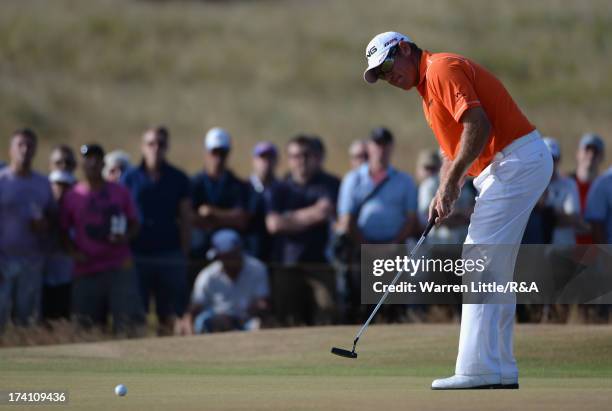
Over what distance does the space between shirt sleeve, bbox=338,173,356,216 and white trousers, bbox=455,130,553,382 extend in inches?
223

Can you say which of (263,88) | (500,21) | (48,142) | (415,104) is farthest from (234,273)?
(500,21)

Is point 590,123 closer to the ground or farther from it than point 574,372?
farther from it

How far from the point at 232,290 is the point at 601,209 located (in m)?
3.97

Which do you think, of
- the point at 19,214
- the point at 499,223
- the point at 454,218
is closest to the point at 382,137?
the point at 454,218

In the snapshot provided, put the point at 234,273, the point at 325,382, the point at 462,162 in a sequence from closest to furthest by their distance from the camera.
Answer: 1. the point at 462,162
2. the point at 325,382
3. the point at 234,273

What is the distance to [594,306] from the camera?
1356 centimetres

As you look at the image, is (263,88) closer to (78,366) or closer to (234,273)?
(234,273)

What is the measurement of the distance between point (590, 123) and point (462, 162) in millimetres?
33658

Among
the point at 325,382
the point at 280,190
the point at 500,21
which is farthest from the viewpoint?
the point at 500,21

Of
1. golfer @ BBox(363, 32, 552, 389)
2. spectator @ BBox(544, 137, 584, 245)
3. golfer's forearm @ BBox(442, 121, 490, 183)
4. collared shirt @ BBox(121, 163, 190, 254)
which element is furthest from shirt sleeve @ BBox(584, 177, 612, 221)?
golfer's forearm @ BBox(442, 121, 490, 183)

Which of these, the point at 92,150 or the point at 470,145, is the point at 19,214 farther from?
the point at 470,145

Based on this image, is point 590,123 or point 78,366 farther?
point 590,123

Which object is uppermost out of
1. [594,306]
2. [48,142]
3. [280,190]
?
[48,142]

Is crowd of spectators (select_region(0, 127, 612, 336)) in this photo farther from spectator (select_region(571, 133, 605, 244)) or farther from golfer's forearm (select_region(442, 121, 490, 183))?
golfer's forearm (select_region(442, 121, 490, 183))
